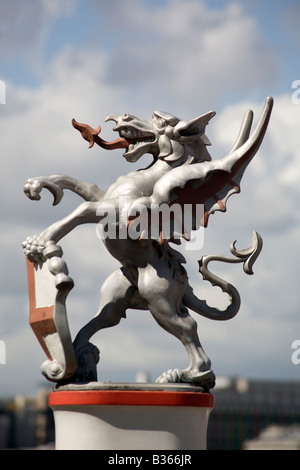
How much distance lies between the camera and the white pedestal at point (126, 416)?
6.99m

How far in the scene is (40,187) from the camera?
745 centimetres

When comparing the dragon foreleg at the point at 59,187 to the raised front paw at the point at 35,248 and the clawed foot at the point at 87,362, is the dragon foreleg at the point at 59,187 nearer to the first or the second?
the raised front paw at the point at 35,248

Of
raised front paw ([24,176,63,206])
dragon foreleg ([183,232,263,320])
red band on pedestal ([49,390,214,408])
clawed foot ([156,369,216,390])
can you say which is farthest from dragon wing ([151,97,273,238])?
red band on pedestal ([49,390,214,408])

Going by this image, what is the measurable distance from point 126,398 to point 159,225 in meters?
1.43

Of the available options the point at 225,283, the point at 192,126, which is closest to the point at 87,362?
the point at 225,283

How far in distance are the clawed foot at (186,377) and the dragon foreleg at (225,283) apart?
0.61 meters

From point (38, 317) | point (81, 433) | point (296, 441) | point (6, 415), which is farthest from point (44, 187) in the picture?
point (6, 415)

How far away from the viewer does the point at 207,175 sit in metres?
7.50

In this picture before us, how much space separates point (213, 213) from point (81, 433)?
83.4 inches

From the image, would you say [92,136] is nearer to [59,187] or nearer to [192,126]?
[59,187]

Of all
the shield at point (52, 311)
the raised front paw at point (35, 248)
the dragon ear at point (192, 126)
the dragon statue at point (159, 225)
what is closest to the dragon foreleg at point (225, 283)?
the dragon statue at point (159, 225)
